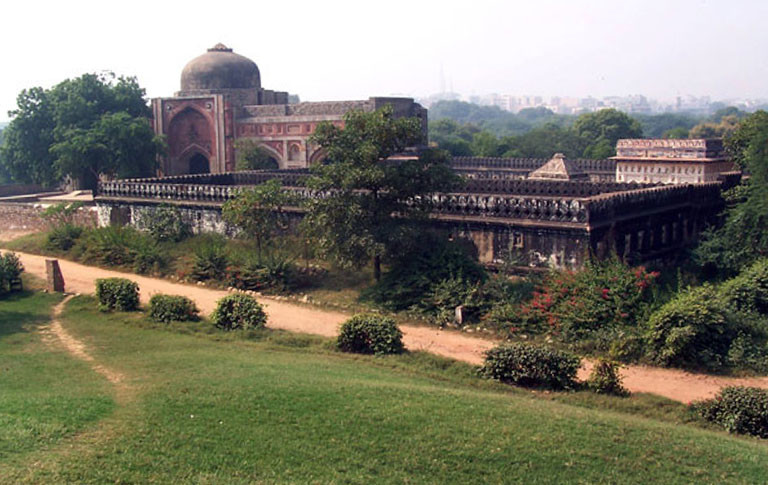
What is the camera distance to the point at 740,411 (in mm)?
9797

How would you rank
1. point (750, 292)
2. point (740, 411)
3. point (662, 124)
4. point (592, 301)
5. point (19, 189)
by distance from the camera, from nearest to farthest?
point (740, 411) → point (592, 301) → point (750, 292) → point (19, 189) → point (662, 124)

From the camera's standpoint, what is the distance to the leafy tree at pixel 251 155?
36.9m

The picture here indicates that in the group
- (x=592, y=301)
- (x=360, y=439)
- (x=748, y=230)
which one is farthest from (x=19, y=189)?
(x=360, y=439)

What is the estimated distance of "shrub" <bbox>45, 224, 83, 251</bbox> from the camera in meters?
23.9

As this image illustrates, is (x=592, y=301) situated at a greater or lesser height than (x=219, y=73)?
lesser

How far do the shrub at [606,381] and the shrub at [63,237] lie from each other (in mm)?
17921

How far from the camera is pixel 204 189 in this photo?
22.9 metres

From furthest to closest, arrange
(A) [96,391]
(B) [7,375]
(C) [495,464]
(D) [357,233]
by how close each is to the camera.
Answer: (D) [357,233] → (B) [7,375] → (A) [96,391] → (C) [495,464]

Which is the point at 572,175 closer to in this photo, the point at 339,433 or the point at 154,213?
the point at 154,213

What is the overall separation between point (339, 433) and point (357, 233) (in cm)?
848

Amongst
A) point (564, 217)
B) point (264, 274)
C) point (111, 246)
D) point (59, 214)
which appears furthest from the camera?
point (59, 214)

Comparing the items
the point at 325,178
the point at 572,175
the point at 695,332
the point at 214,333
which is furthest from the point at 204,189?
the point at 695,332

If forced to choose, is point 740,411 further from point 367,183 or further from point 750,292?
point 367,183

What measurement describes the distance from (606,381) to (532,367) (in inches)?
42.2
